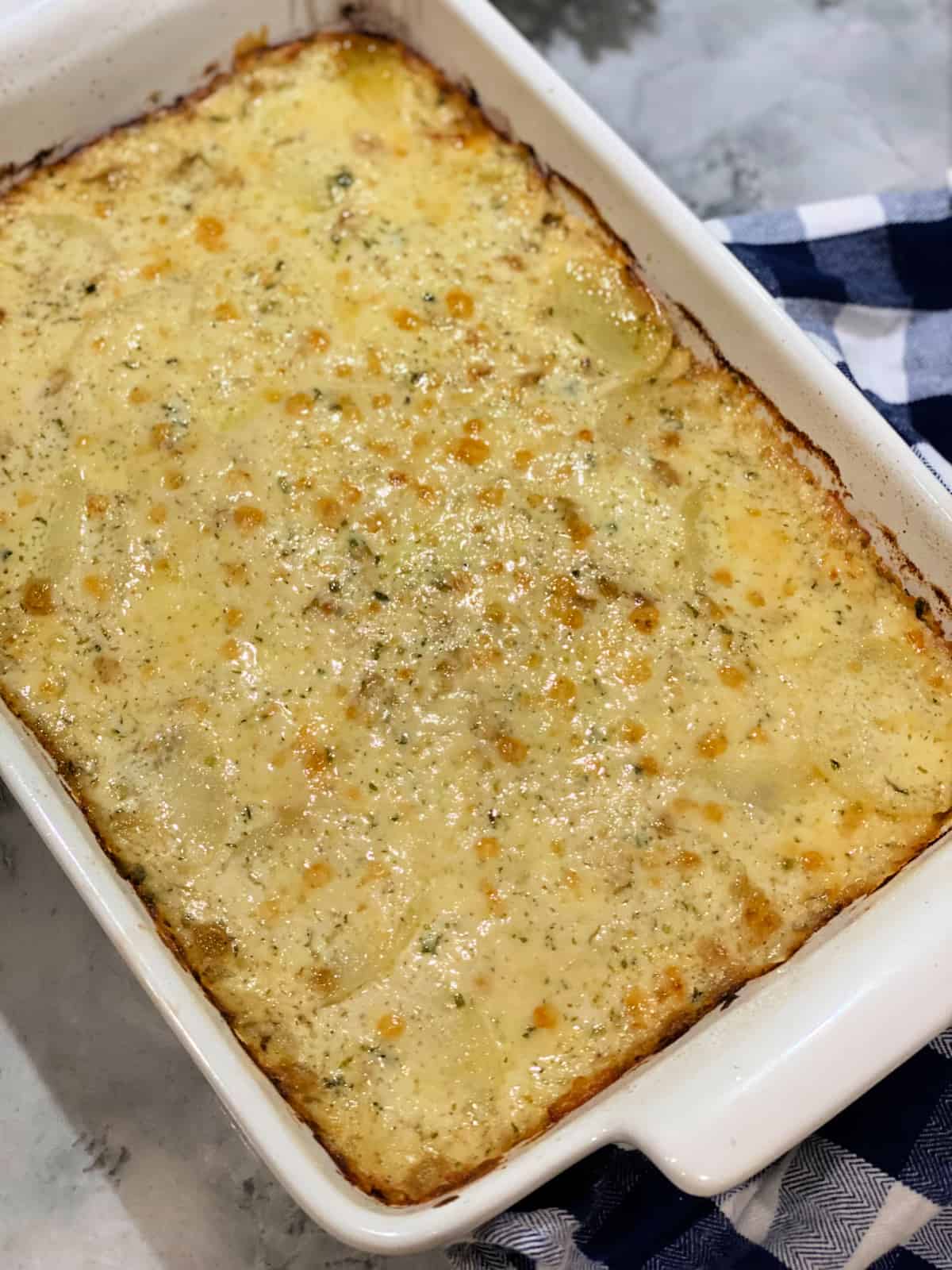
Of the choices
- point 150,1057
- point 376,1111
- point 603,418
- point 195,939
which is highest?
point 603,418

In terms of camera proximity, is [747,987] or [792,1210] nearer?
[747,987]

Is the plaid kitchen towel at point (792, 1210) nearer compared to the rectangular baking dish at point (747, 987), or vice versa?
the rectangular baking dish at point (747, 987)

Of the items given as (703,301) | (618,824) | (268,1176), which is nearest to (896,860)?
(618,824)

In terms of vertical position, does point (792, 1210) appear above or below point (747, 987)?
below

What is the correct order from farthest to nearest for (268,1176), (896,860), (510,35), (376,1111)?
(510,35) → (268,1176) → (896,860) → (376,1111)

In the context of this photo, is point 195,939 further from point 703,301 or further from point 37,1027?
point 703,301

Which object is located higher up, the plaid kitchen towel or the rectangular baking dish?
the rectangular baking dish

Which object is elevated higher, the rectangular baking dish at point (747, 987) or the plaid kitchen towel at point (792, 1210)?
the rectangular baking dish at point (747, 987)

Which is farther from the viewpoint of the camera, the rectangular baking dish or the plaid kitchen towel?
the plaid kitchen towel
